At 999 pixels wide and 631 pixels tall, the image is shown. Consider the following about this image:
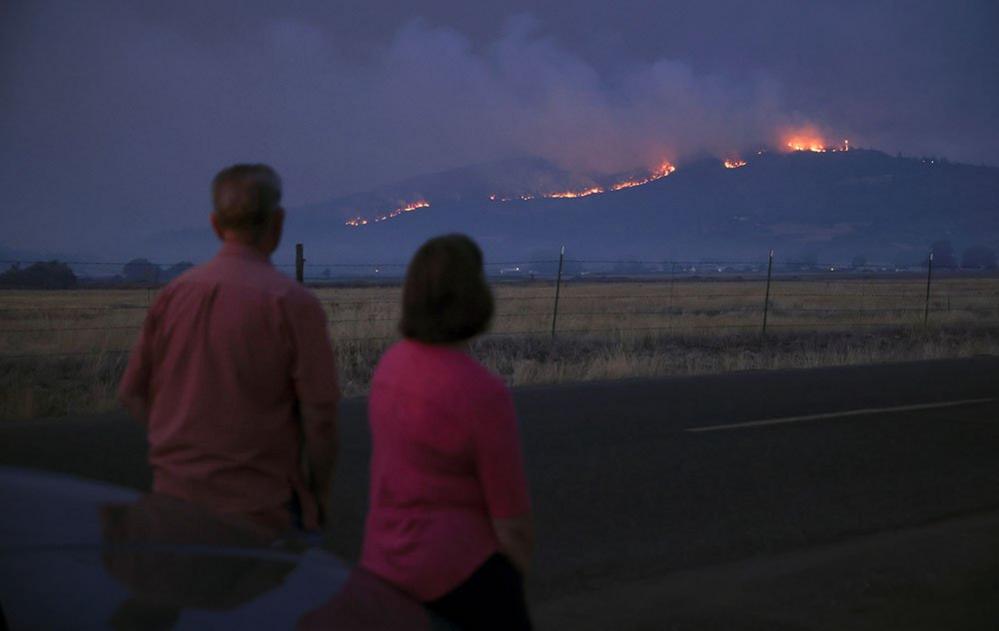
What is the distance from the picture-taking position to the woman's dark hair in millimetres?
2896

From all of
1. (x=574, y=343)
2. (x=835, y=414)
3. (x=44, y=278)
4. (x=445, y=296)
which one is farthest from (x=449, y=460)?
(x=44, y=278)

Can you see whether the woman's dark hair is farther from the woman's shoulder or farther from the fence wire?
the fence wire

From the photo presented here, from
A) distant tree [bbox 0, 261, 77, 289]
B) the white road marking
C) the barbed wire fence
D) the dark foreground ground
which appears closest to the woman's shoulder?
the dark foreground ground

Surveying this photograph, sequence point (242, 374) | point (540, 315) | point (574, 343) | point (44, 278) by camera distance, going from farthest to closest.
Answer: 1. point (44, 278)
2. point (540, 315)
3. point (574, 343)
4. point (242, 374)

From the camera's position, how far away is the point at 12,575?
2275 mm

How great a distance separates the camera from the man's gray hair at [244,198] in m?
3.31

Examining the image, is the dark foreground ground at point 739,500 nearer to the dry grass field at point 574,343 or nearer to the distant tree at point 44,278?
the dry grass field at point 574,343

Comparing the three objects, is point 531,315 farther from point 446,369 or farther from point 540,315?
point 446,369

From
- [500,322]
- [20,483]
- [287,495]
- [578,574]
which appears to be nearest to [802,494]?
[578,574]

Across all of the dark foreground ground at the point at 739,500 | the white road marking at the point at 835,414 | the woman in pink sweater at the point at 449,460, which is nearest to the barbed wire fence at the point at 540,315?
the dark foreground ground at the point at 739,500

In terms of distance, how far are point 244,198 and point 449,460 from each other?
1.03 meters

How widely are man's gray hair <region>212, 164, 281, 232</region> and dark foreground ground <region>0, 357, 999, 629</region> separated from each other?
2.84 metres

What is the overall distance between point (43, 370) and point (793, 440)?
10013 mm

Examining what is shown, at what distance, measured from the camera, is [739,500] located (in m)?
7.77
